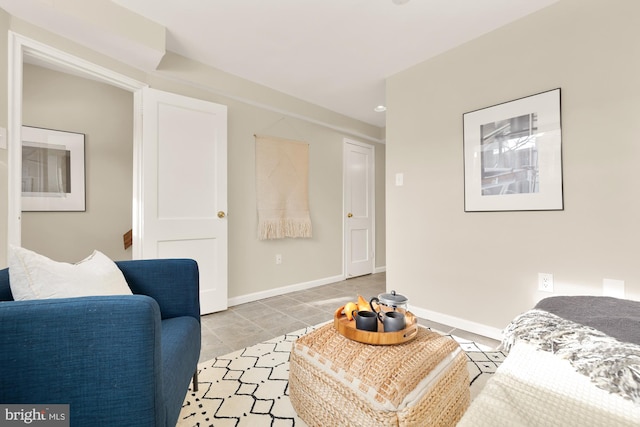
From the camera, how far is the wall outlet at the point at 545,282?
6.36 feet

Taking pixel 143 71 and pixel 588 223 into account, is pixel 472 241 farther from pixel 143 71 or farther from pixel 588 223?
pixel 143 71

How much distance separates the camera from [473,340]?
2.15 metres

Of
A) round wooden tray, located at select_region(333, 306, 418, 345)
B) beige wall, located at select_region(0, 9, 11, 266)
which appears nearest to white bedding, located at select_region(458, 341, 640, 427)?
round wooden tray, located at select_region(333, 306, 418, 345)

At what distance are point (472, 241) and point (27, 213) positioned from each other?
3.97 m

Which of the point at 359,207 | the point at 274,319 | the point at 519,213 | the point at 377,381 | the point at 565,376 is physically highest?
the point at 359,207

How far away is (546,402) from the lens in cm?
61

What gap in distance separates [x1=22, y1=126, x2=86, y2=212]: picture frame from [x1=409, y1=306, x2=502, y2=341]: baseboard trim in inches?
138

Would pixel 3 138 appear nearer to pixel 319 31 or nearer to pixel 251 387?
pixel 251 387

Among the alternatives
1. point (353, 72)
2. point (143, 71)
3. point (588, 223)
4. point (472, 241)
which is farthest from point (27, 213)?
point (588, 223)

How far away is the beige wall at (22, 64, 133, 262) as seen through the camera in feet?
8.81

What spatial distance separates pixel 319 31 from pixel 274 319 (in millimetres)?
2494

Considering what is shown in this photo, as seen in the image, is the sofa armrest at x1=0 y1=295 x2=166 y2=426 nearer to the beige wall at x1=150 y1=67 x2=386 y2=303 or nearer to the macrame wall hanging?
the beige wall at x1=150 y1=67 x2=386 y2=303

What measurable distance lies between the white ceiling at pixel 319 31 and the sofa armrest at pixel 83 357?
2.06 metres

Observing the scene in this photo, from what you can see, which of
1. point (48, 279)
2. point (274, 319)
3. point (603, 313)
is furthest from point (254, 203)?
point (603, 313)
